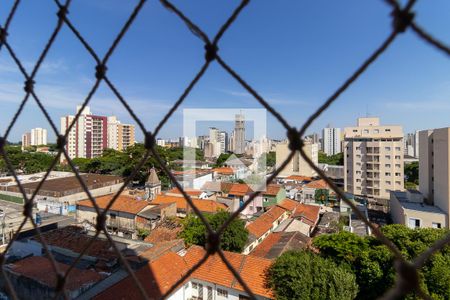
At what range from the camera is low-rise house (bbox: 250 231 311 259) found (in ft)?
16.5

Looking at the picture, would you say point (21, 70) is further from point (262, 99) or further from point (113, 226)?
point (113, 226)

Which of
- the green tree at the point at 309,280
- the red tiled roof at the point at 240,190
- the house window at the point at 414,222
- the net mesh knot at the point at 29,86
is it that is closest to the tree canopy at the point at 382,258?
the green tree at the point at 309,280

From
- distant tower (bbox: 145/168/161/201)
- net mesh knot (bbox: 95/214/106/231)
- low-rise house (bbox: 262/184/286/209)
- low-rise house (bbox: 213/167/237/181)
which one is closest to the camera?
net mesh knot (bbox: 95/214/106/231)

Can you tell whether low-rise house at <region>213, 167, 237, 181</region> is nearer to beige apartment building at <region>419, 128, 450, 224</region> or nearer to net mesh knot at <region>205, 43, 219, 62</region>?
beige apartment building at <region>419, 128, 450, 224</region>

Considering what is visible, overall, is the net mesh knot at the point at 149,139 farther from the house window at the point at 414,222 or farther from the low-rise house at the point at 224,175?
the low-rise house at the point at 224,175

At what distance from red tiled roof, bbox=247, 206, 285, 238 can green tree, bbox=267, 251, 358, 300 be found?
2577 mm

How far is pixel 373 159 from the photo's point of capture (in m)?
11.9

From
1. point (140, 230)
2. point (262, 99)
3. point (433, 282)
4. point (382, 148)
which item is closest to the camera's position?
point (262, 99)

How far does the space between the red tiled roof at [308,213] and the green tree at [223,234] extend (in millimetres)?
2461

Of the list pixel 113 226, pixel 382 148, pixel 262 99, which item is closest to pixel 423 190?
pixel 382 148

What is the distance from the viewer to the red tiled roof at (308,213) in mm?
7354

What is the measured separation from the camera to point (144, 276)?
147 inches

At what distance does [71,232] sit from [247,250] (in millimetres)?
3510

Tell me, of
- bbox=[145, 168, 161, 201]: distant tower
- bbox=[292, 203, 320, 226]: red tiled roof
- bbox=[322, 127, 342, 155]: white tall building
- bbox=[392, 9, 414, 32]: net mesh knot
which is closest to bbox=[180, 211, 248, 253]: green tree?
bbox=[292, 203, 320, 226]: red tiled roof
